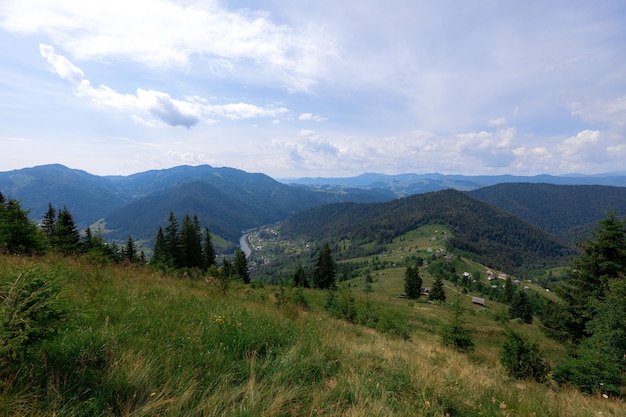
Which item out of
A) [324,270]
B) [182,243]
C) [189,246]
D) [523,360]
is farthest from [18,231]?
[324,270]

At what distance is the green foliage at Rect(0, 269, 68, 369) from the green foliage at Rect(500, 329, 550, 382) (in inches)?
422

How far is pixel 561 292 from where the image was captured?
1920cm

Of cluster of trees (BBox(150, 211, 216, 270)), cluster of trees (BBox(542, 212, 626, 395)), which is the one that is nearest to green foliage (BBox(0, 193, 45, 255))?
cluster of trees (BBox(150, 211, 216, 270))

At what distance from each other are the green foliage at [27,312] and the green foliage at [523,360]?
10728 mm

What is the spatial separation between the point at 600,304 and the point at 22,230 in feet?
104

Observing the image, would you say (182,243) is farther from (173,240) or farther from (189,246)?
(173,240)

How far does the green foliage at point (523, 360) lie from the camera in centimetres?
829

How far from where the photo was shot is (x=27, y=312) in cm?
240

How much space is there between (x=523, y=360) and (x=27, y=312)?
1170 centimetres

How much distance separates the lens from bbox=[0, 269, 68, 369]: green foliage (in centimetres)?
231

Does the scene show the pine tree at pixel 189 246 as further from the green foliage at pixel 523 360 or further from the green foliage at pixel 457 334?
the green foliage at pixel 523 360

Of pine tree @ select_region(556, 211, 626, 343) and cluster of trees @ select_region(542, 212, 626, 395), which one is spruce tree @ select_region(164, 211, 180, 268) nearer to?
cluster of trees @ select_region(542, 212, 626, 395)

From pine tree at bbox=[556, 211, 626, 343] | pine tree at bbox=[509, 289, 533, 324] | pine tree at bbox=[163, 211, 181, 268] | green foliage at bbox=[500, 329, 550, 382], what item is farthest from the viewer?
pine tree at bbox=[509, 289, 533, 324]

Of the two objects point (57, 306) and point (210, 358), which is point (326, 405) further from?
point (57, 306)
